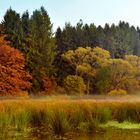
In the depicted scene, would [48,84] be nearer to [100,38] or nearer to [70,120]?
[100,38]

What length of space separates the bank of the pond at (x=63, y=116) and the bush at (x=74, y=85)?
36762mm

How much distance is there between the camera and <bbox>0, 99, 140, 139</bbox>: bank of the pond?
15.3 metres

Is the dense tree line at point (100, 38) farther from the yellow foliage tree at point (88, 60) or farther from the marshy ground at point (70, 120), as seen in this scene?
the marshy ground at point (70, 120)

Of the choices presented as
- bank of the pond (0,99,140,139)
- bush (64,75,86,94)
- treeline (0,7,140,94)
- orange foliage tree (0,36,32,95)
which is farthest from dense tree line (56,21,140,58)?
bank of the pond (0,99,140,139)

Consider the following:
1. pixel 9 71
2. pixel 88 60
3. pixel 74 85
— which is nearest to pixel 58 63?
pixel 88 60

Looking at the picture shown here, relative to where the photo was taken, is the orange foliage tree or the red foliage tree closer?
the orange foliage tree

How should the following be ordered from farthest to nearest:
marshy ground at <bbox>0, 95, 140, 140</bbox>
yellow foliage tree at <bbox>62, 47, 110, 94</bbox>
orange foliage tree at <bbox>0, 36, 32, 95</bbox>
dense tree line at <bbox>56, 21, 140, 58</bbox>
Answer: dense tree line at <bbox>56, 21, 140, 58</bbox> → yellow foliage tree at <bbox>62, 47, 110, 94</bbox> → orange foliage tree at <bbox>0, 36, 32, 95</bbox> → marshy ground at <bbox>0, 95, 140, 140</bbox>

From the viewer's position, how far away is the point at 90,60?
5894 centimetres

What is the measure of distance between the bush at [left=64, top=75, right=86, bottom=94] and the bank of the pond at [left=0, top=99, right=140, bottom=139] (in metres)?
36.8

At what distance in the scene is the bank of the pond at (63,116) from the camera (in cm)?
1534

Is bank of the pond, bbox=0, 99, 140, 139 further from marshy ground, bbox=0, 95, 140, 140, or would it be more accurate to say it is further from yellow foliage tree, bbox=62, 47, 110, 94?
yellow foliage tree, bbox=62, 47, 110, 94

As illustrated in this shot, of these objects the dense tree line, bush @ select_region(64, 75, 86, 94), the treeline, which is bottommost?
bush @ select_region(64, 75, 86, 94)

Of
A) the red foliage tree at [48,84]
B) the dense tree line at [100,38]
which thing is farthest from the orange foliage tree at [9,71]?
the dense tree line at [100,38]

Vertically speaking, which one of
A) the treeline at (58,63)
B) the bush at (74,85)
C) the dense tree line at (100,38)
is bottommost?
the bush at (74,85)
